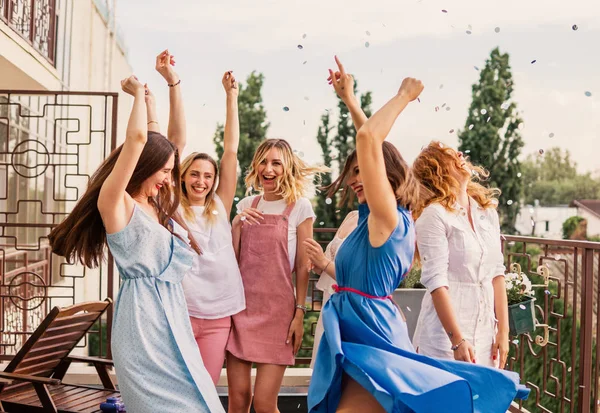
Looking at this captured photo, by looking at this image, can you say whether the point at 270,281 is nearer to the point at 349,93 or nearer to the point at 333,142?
the point at 349,93

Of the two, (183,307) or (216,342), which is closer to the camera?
(183,307)

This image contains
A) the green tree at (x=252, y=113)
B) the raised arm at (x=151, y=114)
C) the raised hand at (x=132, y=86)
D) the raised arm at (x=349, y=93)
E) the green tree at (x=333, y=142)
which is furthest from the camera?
the green tree at (x=252, y=113)

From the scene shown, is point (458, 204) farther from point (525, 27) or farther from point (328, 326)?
point (525, 27)

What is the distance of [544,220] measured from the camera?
3241 cm

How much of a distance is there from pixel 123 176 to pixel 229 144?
43.1 inches

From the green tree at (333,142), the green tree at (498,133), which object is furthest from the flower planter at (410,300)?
the green tree at (498,133)

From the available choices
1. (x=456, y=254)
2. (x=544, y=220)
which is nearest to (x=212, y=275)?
(x=456, y=254)

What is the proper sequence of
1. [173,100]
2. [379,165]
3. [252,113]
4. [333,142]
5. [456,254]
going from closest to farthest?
[379,165] → [456,254] → [173,100] → [333,142] → [252,113]

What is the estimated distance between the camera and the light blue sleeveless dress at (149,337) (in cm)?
235

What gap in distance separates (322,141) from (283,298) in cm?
1705

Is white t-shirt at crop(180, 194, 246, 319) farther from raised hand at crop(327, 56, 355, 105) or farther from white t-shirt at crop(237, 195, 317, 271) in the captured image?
raised hand at crop(327, 56, 355, 105)

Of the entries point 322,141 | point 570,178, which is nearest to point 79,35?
point 322,141

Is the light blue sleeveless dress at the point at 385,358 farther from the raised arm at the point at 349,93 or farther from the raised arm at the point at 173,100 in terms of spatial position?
the raised arm at the point at 173,100

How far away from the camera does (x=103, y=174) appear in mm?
2414
